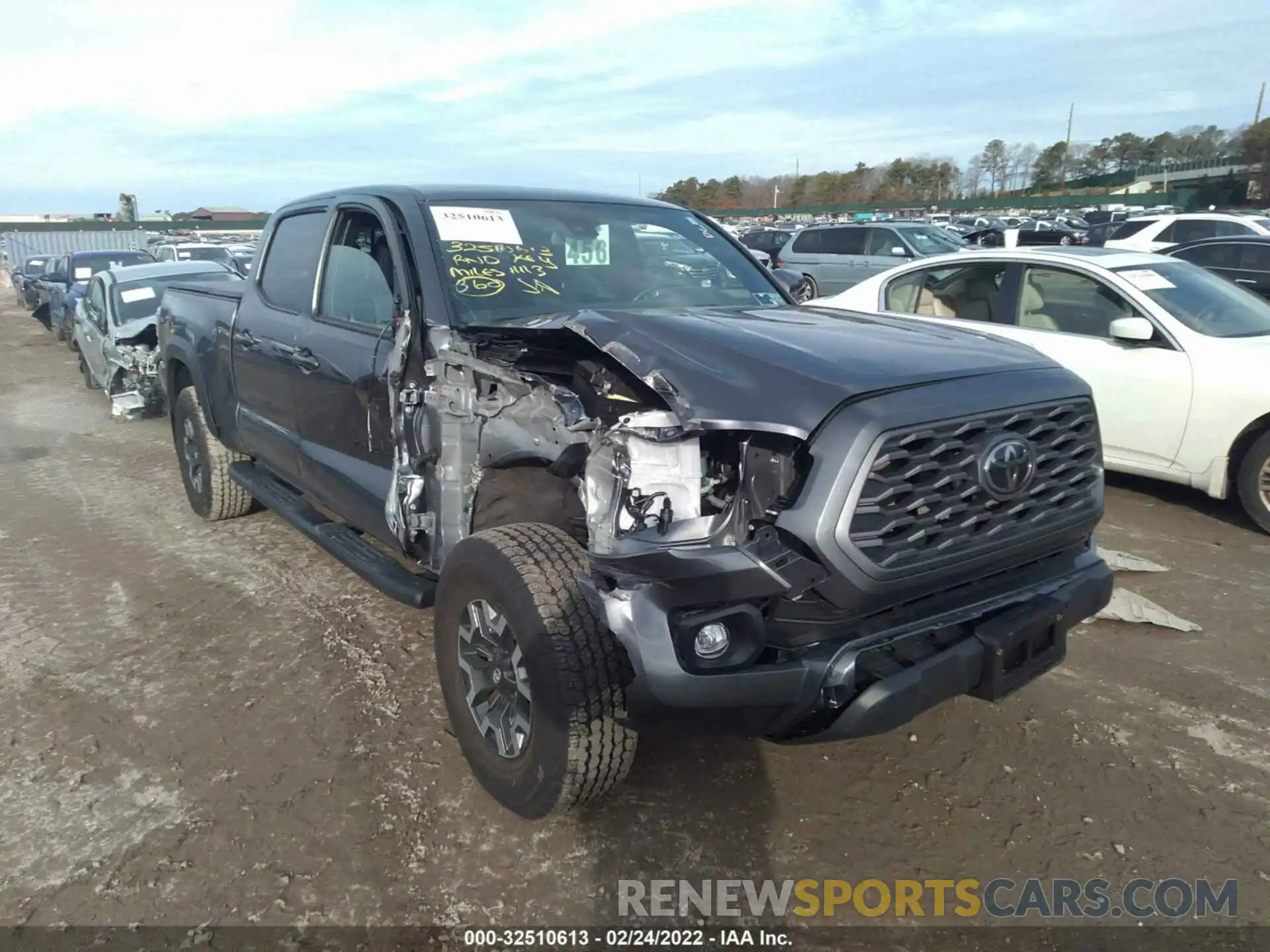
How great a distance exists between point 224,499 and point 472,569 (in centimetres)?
364

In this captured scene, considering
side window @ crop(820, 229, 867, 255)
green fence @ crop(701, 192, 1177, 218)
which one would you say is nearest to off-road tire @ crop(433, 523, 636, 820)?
side window @ crop(820, 229, 867, 255)

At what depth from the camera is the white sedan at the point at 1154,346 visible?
536cm

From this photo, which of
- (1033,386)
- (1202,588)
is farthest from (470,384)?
(1202,588)

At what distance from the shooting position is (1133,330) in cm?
556

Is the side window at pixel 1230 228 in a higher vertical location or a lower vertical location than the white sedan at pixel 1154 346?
higher

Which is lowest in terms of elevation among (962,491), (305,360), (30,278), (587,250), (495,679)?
(495,679)

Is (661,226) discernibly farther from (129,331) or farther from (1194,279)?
(129,331)

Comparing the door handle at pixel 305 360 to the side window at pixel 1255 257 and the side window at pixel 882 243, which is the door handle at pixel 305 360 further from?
the side window at pixel 882 243

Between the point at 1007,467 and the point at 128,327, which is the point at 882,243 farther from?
the point at 1007,467

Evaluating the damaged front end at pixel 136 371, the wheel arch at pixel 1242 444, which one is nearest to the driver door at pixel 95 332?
the damaged front end at pixel 136 371

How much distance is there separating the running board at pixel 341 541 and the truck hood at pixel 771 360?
3.69 feet

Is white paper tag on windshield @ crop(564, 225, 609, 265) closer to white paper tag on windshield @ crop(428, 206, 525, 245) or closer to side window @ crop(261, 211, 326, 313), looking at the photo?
white paper tag on windshield @ crop(428, 206, 525, 245)

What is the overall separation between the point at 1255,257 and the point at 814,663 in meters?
11.6

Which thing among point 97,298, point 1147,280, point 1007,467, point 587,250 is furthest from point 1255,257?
point 97,298
